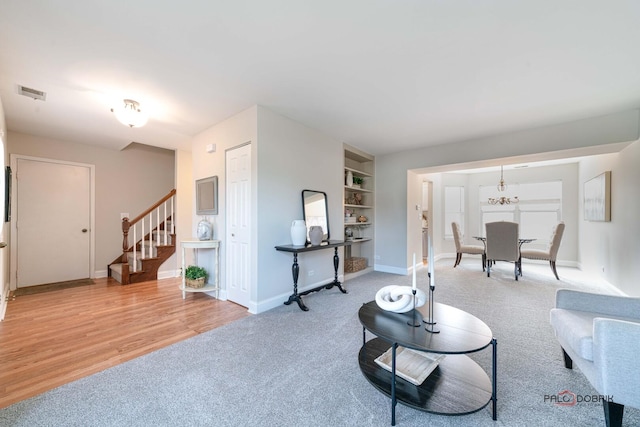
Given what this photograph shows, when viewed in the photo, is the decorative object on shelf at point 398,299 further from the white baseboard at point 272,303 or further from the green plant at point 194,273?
the green plant at point 194,273

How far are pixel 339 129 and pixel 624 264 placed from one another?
4.50 metres

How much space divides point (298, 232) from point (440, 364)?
2.05 m

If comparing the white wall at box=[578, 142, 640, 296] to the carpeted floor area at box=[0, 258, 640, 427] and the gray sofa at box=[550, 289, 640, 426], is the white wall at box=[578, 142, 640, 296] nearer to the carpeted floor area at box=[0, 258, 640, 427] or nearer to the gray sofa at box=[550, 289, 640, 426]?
the carpeted floor area at box=[0, 258, 640, 427]

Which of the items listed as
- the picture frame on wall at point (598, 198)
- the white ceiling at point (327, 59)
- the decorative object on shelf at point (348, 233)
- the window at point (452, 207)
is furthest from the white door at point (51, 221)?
the picture frame on wall at point (598, 198)

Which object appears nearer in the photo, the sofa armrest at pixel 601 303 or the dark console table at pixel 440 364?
the dark console table at pixel 440 364

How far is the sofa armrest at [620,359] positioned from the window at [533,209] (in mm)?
6393

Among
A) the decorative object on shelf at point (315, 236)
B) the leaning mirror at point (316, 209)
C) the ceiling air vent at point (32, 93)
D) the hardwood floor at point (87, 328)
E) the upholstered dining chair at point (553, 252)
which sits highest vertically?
the ceiling air vent at point (32, 93)

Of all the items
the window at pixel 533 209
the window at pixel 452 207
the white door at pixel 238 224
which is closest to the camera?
the white door at pixel 238 224

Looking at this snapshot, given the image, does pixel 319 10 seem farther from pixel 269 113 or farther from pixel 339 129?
pixel 339 129

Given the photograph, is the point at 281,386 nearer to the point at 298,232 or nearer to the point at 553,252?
the point at 298,232

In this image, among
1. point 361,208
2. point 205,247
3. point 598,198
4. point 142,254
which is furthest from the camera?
point 361,208

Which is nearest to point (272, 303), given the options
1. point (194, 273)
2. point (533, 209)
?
point (194, 273)

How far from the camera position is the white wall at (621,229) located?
3.25 metres

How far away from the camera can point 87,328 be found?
8.57ft
